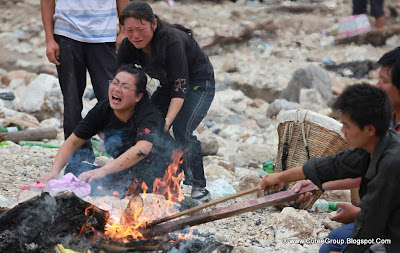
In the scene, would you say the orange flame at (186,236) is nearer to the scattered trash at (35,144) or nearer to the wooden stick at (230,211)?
the wooden stick at (230,211)

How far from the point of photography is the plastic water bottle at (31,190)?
436 centimetres

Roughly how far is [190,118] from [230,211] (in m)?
1.71

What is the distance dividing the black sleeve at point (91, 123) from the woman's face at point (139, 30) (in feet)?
2.00

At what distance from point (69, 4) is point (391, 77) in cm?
325

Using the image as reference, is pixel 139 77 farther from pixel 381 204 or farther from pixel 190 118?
pixel 381 204

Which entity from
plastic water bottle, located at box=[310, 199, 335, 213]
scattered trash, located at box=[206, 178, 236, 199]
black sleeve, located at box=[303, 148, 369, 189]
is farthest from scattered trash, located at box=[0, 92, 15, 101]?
black sleeve, located at box=[303, 148, 369, 189]

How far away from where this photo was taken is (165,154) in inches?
200

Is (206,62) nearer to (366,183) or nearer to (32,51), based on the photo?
(366,183)

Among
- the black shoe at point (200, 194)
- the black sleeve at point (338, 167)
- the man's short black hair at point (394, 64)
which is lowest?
the black shoe at point (200, 194)

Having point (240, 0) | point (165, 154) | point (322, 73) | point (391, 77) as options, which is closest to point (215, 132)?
point (322, 73)

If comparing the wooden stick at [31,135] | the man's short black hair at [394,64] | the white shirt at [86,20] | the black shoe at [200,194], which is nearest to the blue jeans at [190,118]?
the black shoe at [200,194]

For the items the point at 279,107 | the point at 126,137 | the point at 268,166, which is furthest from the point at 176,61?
the point at 279,107

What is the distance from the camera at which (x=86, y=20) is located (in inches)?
215

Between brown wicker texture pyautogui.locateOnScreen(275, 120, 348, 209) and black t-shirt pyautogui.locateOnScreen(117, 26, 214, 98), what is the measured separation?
0.94 metres
